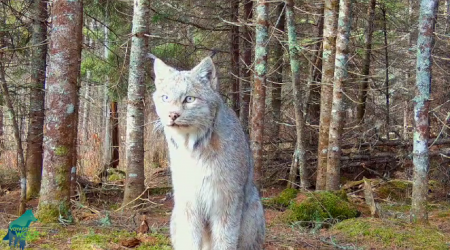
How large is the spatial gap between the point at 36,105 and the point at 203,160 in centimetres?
700

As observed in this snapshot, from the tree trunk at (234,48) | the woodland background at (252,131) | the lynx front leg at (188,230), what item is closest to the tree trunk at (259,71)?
the woodland background at (252,131)

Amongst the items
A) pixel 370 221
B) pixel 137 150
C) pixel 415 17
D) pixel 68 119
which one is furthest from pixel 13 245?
pixel 415 17

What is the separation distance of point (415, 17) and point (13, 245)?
14.0 m

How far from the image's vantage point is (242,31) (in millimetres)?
12953

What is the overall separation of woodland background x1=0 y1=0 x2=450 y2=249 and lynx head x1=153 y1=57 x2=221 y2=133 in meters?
1.83

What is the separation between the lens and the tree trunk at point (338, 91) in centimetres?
805

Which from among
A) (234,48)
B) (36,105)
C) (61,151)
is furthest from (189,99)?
(234,48)

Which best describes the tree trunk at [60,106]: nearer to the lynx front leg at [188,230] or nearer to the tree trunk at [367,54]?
the lynx front leg at [188,230]

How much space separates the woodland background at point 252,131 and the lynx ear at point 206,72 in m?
2.04

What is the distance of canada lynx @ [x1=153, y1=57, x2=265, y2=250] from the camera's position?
4.05 meters

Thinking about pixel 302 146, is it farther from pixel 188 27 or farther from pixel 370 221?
pixel 188 27

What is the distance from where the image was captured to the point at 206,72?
4266 millimetres
